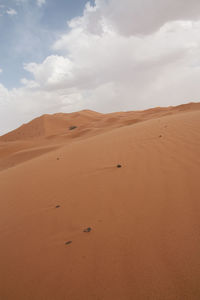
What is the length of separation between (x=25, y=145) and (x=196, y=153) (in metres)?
12.0

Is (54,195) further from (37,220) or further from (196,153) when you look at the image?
(196,153)

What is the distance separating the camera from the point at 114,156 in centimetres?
394

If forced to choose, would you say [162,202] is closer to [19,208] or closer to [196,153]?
[196,153]

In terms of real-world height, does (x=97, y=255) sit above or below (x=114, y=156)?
below

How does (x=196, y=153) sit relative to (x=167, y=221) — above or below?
above

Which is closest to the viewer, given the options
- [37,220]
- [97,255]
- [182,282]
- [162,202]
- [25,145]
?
[182,282]

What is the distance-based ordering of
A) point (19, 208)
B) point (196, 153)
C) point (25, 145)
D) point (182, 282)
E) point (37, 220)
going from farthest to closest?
1. point (25, 145)
2. point (196, 153)
3. point (19, 208)
4. point (37, 220)
5. point (182, 282)

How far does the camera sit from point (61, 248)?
1.62m

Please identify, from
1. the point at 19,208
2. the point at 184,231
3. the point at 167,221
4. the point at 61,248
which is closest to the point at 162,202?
the point at 167,221

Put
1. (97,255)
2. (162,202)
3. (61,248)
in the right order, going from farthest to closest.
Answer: (162,202), (61,248), (97,255)

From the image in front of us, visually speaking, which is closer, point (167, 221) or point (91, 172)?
point (167, 221)

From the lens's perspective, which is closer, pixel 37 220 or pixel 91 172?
pixel 37 220

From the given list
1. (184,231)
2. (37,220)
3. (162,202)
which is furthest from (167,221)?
(37,220)

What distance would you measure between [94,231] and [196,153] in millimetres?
2333
